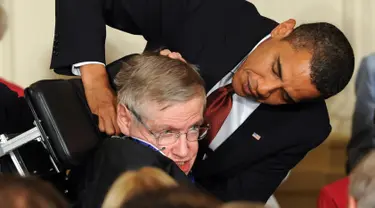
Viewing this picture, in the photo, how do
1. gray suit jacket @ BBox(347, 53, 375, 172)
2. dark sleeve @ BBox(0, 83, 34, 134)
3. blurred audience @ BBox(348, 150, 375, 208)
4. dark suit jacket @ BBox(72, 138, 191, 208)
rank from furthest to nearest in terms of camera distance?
gray suit jacket @ BBox(347, 53, 375, 172), dark sleeve @ BBox(0, 83, 34, 134), dark suit jacket @ BBox(72, 138, 191, 208), blurred audience @ BBox(348, 150, 375, 208)

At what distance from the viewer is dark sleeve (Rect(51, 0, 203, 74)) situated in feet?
5.75

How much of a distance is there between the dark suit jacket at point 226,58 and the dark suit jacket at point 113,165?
0.47 metres

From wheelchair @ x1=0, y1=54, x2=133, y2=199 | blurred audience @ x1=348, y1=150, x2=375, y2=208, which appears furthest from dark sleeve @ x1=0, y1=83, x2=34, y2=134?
blurred audience @ x1=348, y1=150, x2=375, y2=208

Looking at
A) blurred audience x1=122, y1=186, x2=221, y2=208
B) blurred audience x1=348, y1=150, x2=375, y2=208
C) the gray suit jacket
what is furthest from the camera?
the gray suit jacket

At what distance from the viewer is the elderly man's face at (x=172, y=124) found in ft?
4.88

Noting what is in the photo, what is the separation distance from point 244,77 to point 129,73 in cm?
36

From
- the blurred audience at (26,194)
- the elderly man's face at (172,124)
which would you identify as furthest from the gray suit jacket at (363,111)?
the blurred audience at (26,194)

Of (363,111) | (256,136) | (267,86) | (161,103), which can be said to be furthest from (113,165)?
(363,111)

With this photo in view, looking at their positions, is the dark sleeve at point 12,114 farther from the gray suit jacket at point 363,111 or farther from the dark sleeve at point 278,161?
the gray suit jacket at point 363,111

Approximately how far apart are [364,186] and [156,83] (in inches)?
24.4

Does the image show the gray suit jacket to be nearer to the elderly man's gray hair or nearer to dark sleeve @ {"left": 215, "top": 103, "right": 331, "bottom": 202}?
dark sleeve @ {"left": 215, "top": 103, "right": 331, "bottom": 202}

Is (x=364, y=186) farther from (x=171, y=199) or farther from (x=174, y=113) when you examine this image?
(x=174, y=113)

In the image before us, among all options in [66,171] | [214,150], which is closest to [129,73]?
[66,171]

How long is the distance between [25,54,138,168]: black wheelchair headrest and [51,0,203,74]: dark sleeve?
0.20 metres
